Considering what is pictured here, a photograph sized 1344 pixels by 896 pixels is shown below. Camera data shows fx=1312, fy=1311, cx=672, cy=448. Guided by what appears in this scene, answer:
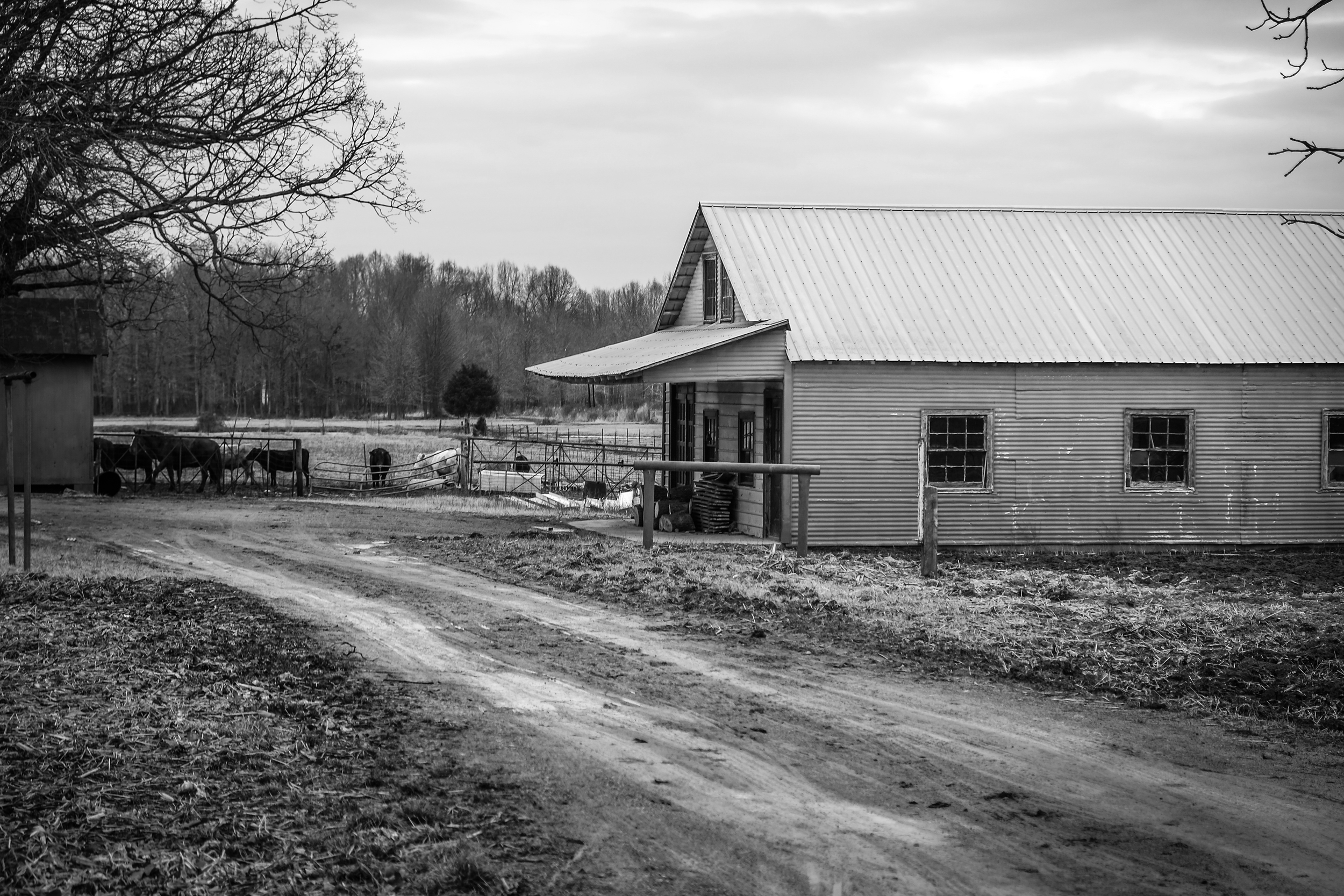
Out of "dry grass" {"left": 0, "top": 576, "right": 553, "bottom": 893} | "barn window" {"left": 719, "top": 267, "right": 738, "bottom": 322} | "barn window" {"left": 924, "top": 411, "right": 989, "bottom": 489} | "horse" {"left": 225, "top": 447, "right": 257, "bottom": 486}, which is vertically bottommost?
"dry grass" {"left": 0, "top": 576, "right": 553, "bottom": 893}

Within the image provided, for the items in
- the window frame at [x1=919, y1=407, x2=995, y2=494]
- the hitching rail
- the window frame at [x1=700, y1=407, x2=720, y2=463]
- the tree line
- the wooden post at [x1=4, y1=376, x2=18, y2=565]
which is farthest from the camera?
the tree line

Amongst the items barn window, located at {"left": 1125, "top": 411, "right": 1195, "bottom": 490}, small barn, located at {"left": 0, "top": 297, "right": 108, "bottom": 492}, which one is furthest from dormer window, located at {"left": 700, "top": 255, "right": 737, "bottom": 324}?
small barn, located at {"left": 0, "top": 297, "right": 108, "bottom": 492}

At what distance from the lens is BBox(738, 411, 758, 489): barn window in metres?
22.3

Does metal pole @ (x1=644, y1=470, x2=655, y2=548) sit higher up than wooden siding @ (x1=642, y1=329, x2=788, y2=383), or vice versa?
wooden siding @ (x1=642, y1=329, x2=788, y2=383)

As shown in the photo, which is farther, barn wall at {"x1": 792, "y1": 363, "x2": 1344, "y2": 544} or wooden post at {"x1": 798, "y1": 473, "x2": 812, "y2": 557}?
Result: barn wall at {"x1": 792, "y1": 363, "x2": 1344, "y2": 544}

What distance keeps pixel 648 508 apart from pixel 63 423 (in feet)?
57.5

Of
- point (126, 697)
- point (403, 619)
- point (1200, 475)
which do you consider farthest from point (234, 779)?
point (1200, 475)

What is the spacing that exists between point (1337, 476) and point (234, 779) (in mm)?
21076

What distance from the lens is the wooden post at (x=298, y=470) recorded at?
3158cm

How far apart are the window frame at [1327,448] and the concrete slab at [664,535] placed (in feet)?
31.8

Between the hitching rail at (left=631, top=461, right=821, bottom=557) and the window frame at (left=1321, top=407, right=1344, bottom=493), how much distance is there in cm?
962

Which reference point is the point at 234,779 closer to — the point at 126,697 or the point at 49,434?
the point at 126,697

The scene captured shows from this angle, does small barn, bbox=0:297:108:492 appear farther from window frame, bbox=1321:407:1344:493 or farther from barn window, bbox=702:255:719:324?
window frame, bbox=1321:407:1344:493

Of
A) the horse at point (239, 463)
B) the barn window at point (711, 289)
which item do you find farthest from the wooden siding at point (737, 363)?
the horse at point (239, 463)
